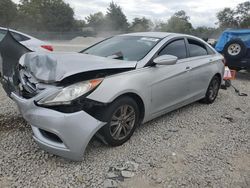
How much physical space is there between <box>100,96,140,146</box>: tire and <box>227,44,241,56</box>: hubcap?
19.0 feet

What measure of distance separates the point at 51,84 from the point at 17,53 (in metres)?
1.60

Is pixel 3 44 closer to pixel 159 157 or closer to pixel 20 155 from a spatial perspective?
pixel 20 155

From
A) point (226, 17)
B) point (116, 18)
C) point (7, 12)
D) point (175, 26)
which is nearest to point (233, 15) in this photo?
point (226, 17)

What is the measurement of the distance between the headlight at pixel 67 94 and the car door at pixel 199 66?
238cm

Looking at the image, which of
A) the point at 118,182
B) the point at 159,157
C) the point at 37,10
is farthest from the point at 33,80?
the point at 37,10

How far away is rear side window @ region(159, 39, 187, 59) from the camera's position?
4.52m

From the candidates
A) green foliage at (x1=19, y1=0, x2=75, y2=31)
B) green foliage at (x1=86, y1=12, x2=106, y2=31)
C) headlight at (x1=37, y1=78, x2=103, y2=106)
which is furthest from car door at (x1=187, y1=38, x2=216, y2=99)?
green foliage at (x1=86, y1=12, x2=106, y2=31)

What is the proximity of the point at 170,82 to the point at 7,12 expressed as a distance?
172 ft

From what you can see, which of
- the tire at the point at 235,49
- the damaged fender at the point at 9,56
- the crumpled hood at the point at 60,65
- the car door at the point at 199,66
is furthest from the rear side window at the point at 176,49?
the tire at the point at 235,49

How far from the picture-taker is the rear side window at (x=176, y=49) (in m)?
4.52

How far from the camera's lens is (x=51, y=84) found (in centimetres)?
325

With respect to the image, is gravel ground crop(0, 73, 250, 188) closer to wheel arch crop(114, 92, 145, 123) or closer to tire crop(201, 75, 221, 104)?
wheel arch crop(114, 92, 145, 123)

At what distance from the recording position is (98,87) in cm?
330

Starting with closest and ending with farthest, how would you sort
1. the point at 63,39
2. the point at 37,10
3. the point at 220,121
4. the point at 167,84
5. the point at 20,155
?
the point at 20,155 < the point at 167,84 < the point at 220,121 < the point at 63,39 < the point at 37,10
